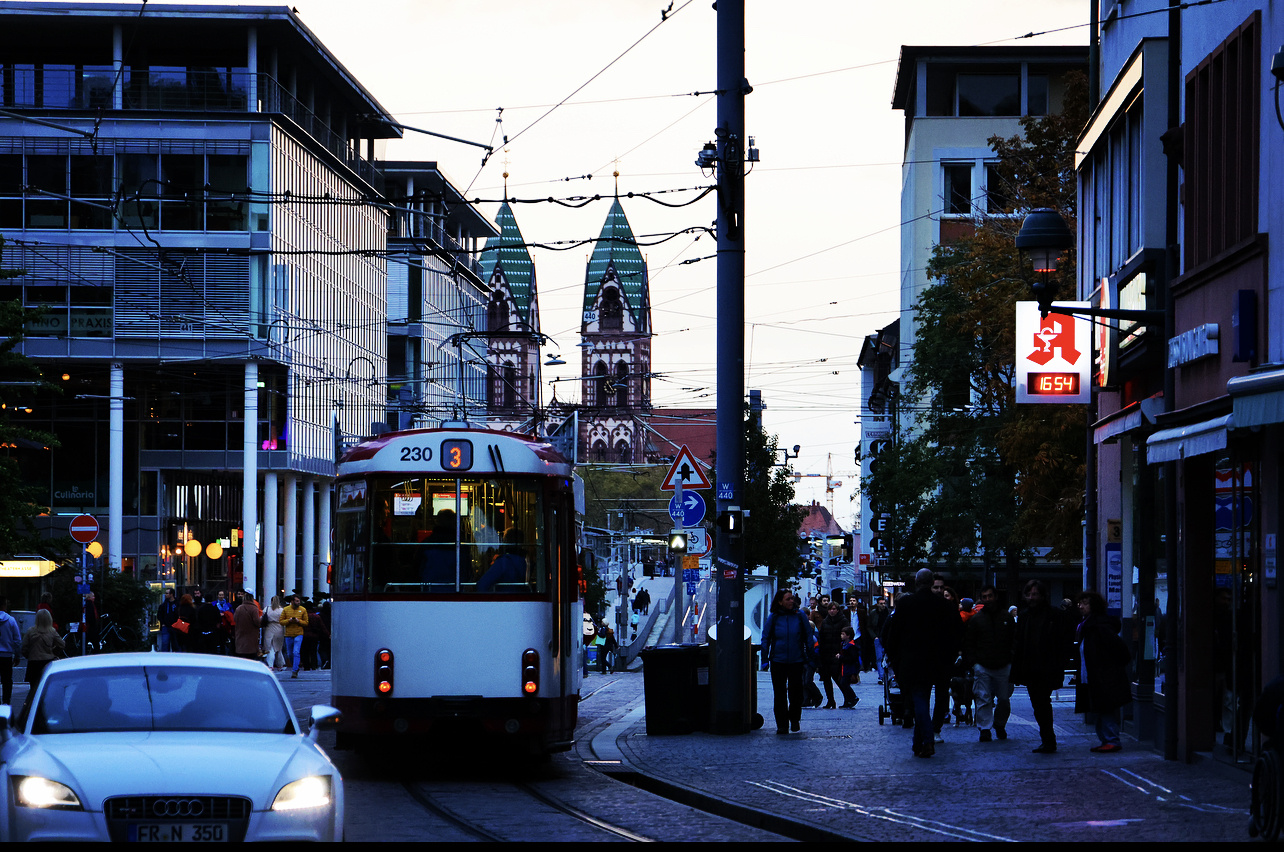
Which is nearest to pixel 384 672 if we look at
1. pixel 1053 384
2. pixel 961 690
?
pixel 1053 384

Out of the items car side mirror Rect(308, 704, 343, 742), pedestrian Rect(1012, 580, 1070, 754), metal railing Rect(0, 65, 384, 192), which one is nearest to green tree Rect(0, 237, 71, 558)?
pedestrian Rect(1012, 580, 1070, 754)

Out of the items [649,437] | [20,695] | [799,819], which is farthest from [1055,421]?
[649,437]

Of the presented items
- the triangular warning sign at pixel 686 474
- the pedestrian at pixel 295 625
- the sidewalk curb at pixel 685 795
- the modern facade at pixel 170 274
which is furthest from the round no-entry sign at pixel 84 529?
the modern facade at pixel 170 274

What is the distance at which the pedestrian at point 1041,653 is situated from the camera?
17266 millimetres

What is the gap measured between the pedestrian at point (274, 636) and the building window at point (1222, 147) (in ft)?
74.5

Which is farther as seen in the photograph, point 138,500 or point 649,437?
point 649,437

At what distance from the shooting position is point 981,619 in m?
19.9

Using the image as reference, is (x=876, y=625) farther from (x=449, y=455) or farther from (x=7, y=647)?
(x=449, y=455)

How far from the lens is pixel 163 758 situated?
30.1 feet

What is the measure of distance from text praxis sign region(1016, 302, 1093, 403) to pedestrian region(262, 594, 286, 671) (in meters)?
18.5

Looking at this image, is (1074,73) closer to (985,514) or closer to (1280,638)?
(985,514)

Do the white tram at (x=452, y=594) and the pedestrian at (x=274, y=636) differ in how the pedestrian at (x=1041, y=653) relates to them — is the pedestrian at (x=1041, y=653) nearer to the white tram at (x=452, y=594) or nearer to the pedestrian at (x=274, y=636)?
the white tram at (x=452, y=594)

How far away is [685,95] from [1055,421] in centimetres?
1567

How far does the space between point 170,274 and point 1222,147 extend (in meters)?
44.7
